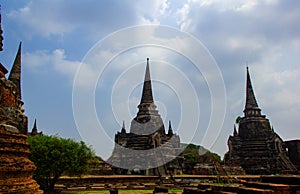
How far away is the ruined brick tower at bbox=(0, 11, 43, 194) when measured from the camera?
10240mm

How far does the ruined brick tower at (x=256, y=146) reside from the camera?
50.2 meters

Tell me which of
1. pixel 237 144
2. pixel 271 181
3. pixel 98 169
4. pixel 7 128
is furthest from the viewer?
pixel 237 144

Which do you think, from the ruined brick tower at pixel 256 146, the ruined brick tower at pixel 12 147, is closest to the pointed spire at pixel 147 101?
the ruined brick tower at pixel 256 146

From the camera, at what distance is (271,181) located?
347 inches

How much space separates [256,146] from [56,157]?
139 ft

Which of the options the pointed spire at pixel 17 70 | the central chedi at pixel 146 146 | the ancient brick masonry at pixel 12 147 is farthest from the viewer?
the central chedi at pixel 146 146

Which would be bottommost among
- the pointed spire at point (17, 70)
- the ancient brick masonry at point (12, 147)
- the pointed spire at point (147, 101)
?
the ancient brick masonry at point (12, 147)

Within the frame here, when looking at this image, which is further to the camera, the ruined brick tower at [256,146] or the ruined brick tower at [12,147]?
the ruined brick tower at [256,146]

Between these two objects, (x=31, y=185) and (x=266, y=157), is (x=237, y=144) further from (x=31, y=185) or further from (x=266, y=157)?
(x=31, y=185)

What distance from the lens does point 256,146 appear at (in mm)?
53125

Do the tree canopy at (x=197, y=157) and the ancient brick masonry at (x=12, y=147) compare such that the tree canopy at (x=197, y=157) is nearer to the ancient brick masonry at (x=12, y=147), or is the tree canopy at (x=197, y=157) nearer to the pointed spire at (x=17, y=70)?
the pointed spire at (x=17, y=70)

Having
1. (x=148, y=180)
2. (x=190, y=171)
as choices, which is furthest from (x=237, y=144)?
(x=148, y=180)

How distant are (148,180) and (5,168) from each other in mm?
26052

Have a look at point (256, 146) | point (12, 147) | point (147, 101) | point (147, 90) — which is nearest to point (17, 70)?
point (12, 147)
